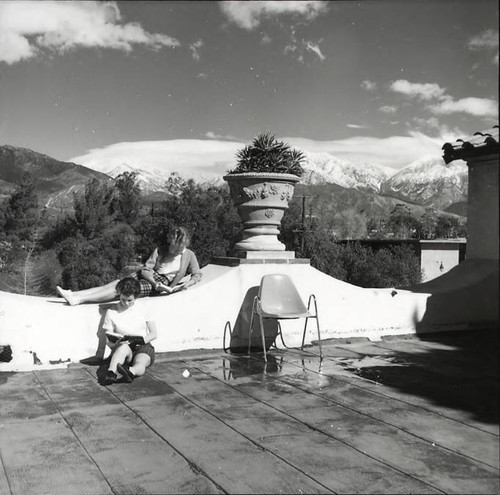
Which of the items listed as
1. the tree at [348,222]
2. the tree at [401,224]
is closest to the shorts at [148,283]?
the tree at [348,222]

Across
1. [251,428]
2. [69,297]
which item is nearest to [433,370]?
[251,428]

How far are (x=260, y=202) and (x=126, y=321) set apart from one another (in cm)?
162

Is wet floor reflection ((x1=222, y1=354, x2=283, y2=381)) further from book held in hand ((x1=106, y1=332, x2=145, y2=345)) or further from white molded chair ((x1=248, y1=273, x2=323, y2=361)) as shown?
book held in hand ((x1=106, y1=332, x2=145, y2=345))

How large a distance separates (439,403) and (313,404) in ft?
2.23

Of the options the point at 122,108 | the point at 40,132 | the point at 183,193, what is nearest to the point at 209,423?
the point at 40,132

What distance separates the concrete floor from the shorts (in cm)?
57

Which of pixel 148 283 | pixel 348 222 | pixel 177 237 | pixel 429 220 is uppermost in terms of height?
pixel 348 222

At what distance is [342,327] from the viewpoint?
510cm

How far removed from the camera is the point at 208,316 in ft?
15.3

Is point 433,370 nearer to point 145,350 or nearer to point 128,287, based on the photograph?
point 145,350

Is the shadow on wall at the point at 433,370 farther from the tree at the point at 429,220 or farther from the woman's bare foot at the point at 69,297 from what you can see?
the woman's bare foot at the point at 69,297

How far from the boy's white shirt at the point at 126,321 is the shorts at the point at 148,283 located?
0.52 meters

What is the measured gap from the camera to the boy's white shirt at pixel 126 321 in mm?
3908

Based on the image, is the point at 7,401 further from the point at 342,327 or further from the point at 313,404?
the point at 342,327
